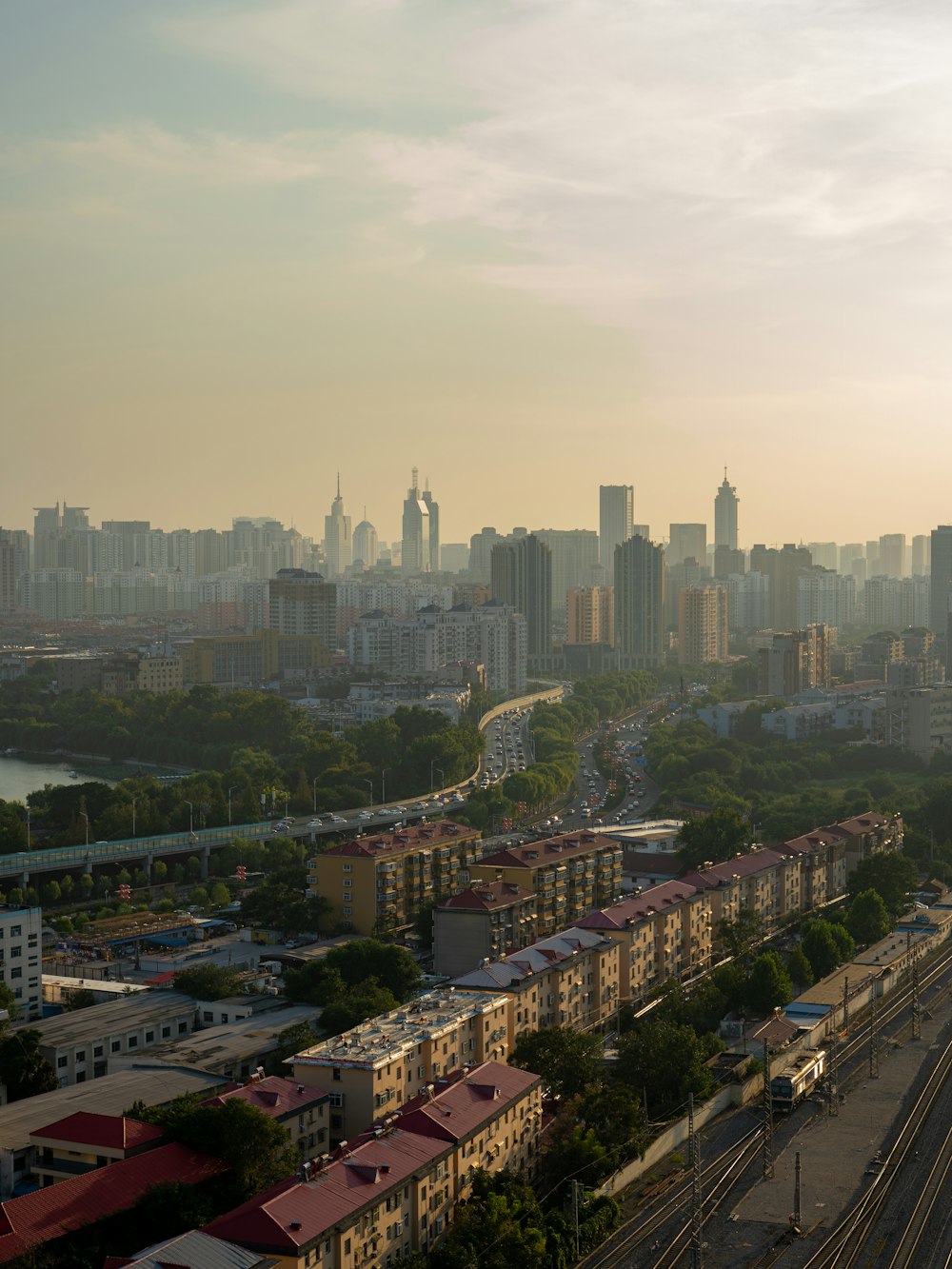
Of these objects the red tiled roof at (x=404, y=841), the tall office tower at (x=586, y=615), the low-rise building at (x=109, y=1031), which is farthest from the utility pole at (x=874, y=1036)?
the tall office tower at (x=586, y=615)

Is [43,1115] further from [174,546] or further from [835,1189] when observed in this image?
[174,546]

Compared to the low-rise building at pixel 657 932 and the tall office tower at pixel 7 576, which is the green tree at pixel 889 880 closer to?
the low-rise building at pixel 657 932

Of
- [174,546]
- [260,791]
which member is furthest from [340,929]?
[174,546]

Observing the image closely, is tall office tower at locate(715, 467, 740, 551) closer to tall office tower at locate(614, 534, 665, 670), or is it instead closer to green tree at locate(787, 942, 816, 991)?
tall office tower at locate(614, 534, 665, 670)

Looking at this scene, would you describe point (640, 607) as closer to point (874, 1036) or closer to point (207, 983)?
point (874, 1036)

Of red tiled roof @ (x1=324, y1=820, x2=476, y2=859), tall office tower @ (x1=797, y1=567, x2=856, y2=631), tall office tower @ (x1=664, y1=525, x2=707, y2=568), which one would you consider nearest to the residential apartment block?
red tiled roof @ (x1=324, y1=820, x2=476, y2=859)

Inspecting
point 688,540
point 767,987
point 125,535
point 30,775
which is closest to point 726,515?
point 688,540
